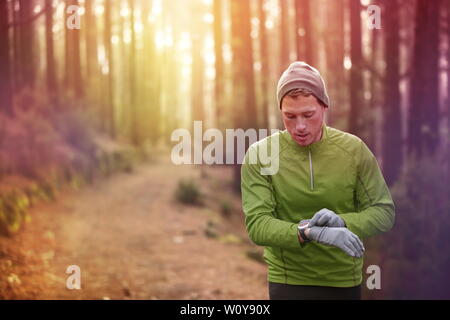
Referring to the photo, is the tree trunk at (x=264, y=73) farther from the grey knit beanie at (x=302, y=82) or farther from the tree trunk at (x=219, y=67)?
the grey knit beanie at (x=302, y=82)

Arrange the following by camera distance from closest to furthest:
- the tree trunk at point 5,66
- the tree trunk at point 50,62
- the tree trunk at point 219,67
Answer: the tree trunk at point 5,66 < the tree trunk at point 50,62 < the tree trunk at point 219,67

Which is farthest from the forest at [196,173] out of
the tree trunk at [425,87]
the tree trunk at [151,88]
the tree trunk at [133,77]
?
the tree trunk at [151,88]

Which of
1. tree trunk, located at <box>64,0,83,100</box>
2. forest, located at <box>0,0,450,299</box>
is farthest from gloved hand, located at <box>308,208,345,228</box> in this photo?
tree trunk, located at <box>64,0,83,100</box>

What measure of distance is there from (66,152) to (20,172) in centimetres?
358

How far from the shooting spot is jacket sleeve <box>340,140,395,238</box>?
3.08m

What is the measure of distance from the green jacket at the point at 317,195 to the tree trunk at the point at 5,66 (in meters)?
4.92

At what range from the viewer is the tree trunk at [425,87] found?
26.4ft

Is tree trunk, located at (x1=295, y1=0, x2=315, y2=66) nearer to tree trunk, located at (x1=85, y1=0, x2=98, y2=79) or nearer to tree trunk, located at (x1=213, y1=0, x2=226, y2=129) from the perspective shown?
tree trunk, located at (x1=213, y1=0, x2=226, y2=129)

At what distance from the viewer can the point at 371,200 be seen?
3168 mm

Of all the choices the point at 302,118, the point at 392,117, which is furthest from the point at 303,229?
the point at 392,117
